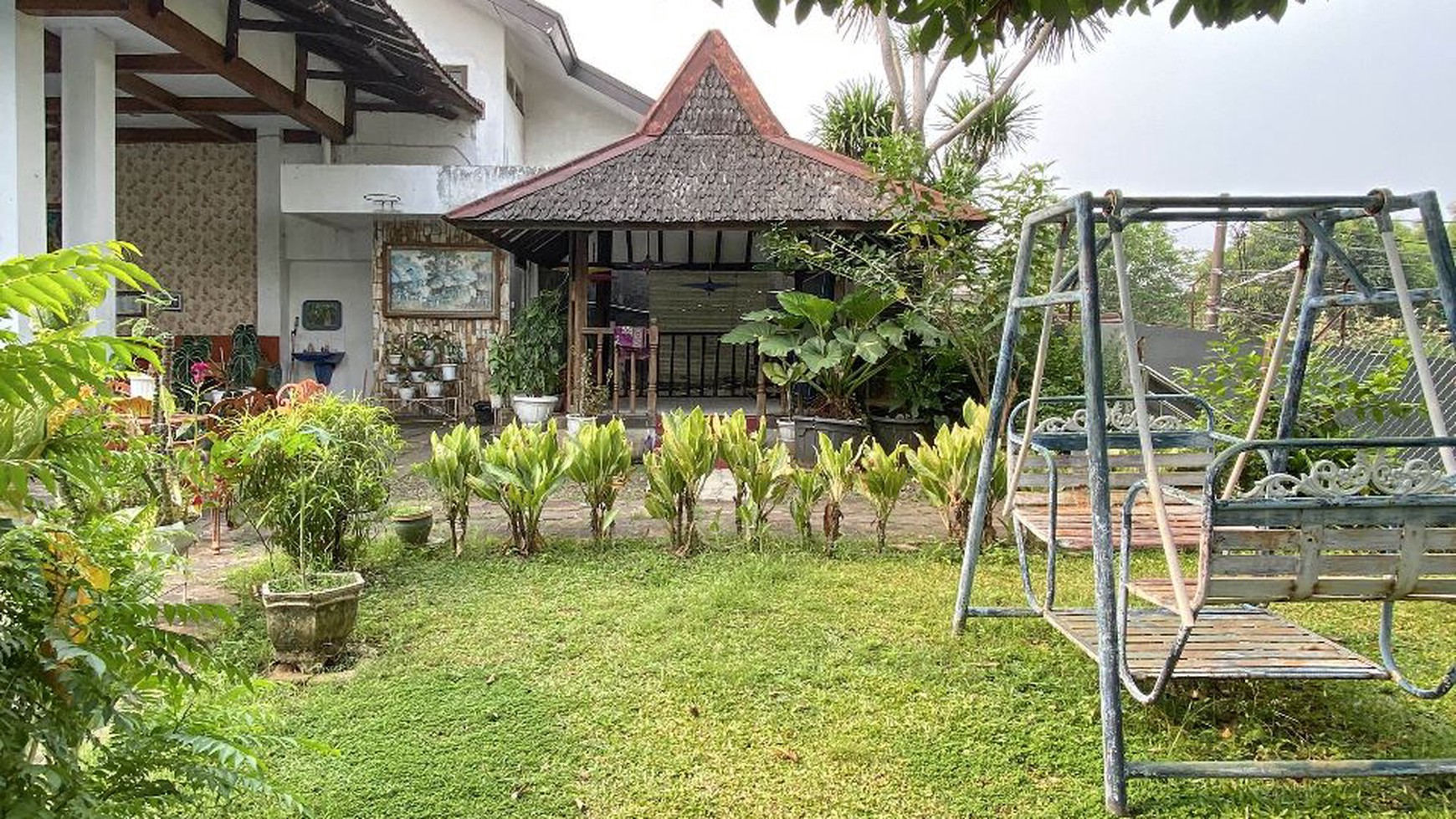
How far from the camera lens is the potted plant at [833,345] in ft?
28.4

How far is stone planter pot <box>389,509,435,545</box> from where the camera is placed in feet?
19.1

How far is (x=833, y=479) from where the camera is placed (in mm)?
5625

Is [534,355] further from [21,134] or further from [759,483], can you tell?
[759,483]

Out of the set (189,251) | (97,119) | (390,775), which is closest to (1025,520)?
(390,775)

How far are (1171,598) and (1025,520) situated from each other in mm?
700

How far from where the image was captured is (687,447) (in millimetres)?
5500

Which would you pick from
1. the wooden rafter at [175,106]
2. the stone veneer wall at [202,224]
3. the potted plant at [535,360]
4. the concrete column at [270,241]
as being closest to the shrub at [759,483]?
the potted plant at [535,360]

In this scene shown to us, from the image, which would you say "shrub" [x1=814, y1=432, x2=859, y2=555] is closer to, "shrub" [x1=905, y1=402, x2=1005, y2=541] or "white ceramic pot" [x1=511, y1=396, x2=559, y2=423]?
"shrub" [x1=905, y1=402, x2=1005, y2=541]

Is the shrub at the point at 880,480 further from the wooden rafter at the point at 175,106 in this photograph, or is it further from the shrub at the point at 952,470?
the wooden rafter at the point at 175,106

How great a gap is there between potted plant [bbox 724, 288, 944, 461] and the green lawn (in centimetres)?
401

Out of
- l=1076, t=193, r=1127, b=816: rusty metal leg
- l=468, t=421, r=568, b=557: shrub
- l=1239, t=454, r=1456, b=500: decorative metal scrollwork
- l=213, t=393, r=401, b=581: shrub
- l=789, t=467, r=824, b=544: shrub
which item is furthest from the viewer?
l=789, t=467, r=824, b=544: shrub

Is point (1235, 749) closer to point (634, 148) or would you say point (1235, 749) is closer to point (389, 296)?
point (634, 148)

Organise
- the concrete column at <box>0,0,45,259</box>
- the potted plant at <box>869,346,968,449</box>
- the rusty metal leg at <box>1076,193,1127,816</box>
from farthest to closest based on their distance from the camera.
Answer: the potted plant at <box>869,346,968,449</box> → the concrete column at <box>0,0,45,259</box> → the rusty metal leg at <box>1076,193,1127,816</box>

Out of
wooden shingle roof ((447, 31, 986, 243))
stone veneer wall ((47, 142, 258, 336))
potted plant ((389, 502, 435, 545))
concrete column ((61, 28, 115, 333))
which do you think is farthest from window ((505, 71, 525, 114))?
potted plant ((389, 502, 435, 545))
